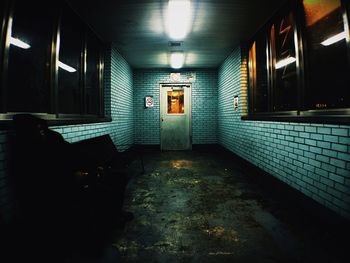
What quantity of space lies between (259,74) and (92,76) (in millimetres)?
4315

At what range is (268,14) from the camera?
14.2 feet

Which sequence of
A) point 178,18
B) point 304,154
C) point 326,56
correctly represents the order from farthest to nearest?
point 178,18 < point 304,154 < point 326,56

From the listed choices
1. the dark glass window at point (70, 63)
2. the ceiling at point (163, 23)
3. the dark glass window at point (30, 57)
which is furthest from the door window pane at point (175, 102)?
the dark glass window at point (30, 57)

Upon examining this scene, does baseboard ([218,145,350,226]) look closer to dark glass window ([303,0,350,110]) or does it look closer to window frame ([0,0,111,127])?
dark glass window ([303,0,350,110])

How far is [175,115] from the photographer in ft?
29.0

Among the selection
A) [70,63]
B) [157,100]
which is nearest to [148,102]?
[157,100]

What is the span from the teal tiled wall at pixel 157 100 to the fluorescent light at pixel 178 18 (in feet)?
11.3

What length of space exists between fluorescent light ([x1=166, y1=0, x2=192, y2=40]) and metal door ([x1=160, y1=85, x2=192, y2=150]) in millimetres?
3492

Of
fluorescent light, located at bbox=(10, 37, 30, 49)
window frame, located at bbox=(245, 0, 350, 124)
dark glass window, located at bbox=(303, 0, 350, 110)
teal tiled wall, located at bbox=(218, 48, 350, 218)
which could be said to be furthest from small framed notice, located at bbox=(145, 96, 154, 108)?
dark glass window, located at bbox=(303, 0, 350, 110)

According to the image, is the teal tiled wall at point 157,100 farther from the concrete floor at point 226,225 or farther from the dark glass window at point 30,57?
the dark glass window at point 30,57

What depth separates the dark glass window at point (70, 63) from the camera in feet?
12.7

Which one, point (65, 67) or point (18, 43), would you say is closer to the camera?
point (18, 43)

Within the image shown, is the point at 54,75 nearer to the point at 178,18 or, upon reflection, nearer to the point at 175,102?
the point at 178,18

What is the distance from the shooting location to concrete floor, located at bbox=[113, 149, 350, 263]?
6.64ft
